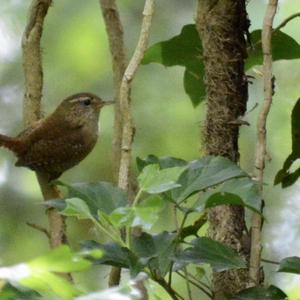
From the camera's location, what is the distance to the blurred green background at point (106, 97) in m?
2.57

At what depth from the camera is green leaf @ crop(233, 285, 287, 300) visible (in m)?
1.35

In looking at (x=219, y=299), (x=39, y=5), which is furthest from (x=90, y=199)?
(x=39, y=5)

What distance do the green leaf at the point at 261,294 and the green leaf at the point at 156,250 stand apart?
170 mm

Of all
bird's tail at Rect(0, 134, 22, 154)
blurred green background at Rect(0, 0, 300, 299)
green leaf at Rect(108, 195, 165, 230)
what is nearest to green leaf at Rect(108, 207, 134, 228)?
green leaf at Rect(108, 195, 165, 230)

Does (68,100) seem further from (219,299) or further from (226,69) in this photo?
(219,299)

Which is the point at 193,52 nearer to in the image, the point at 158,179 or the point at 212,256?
the point at 212,256

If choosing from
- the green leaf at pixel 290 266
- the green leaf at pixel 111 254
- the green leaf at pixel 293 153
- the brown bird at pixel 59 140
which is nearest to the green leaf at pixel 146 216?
the green leaf at pixel 111 254

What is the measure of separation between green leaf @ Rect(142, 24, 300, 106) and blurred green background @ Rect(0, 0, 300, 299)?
0.72 meters

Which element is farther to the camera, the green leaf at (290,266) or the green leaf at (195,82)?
the green leaf at (195,82)

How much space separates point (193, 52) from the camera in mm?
1791

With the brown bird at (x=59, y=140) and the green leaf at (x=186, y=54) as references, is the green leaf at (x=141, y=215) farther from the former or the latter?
the brown bird at (x=59, y=140)

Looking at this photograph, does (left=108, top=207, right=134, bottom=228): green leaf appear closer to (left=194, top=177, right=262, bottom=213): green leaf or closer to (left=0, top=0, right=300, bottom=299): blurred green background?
(left=194, top=177, right=262, bottom=213): green leaf

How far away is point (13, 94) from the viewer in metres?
2.78

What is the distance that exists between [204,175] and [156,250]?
14 centimetres
